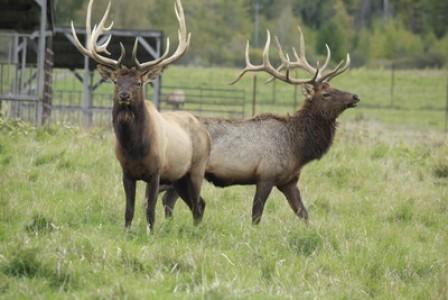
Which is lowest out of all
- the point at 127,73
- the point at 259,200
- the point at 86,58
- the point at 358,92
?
the point at 259,200

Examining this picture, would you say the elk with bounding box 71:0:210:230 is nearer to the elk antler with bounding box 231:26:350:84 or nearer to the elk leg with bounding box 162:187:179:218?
the elk leg with bounding box 162:187:179:218

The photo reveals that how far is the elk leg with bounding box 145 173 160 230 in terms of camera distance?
9.62m

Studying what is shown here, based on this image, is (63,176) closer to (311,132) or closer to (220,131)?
(220,131)

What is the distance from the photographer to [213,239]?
9062 millimetres

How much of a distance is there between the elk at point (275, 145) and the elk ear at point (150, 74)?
146 cm

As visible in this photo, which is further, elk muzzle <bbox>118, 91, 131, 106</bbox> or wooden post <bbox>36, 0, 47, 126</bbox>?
wooden post <bbox>36, 0, 47, 126</bbox>

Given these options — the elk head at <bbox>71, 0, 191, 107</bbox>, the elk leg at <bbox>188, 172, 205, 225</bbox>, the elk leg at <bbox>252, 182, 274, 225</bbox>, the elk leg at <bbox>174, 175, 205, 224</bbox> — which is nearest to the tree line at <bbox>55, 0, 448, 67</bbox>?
the elk leg at <bbox>252, 182, 274, 225</bbox>

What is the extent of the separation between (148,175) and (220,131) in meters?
2.12

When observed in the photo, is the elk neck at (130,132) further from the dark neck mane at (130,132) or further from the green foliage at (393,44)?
the green foliage at (393,44)

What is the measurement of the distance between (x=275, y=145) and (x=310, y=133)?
2.25 feet

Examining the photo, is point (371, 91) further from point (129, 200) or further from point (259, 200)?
point (129, 200)

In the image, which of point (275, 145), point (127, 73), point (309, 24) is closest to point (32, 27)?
point (275, 145)

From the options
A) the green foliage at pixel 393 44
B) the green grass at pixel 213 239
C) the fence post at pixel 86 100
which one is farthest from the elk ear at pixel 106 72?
the green foliage at pixel 393 44

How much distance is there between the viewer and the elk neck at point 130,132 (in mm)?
9617
